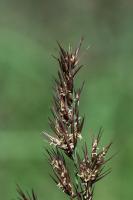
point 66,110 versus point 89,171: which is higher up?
point 66,110

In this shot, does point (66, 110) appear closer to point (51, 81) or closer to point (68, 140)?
point (68, 140)

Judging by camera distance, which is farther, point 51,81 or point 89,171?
point 51,81

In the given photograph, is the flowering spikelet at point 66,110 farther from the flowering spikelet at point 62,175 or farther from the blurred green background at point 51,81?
the blurred green background at point 51,81

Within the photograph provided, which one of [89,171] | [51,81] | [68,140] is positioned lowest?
[89,171]

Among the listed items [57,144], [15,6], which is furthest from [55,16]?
[57,144]

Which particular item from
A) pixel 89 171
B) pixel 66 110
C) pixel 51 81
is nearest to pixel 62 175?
pixel 89 171
